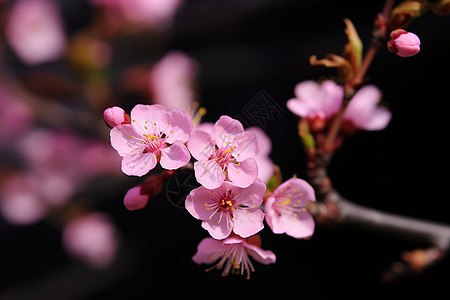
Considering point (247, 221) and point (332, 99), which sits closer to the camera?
point (247, 221)

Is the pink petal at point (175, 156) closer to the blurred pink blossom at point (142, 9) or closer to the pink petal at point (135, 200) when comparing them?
the pink petal at point (135, 200)

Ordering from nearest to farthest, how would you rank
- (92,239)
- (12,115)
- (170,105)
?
(170,105), (12,115), (92,239)

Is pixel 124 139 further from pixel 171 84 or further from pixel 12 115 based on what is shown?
pixel 12 115

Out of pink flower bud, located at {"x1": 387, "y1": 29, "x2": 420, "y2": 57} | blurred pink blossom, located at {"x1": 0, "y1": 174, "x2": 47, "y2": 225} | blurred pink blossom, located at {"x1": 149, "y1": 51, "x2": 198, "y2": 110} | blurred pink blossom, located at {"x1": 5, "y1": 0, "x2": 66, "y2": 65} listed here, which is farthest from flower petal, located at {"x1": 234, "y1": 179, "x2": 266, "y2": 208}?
blurred pink blossom, located at {"x1": 0, "y1": 174, "x2": 47, "y2": 225}

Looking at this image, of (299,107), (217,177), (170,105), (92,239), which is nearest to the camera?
(217,177)

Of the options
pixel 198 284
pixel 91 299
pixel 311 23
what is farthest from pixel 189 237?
pixel 311 23

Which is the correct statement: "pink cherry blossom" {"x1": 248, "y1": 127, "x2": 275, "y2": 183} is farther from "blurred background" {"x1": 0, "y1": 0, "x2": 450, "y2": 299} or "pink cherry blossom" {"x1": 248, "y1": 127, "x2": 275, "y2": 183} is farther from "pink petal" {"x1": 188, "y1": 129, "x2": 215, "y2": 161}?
"blurred background" {"x1": 0, "y1": 0, "x2": 450, "y2": 299}

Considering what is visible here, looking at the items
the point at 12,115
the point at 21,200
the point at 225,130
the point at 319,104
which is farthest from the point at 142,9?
the point at 225,130

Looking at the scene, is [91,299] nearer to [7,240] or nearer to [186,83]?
[7,240]
